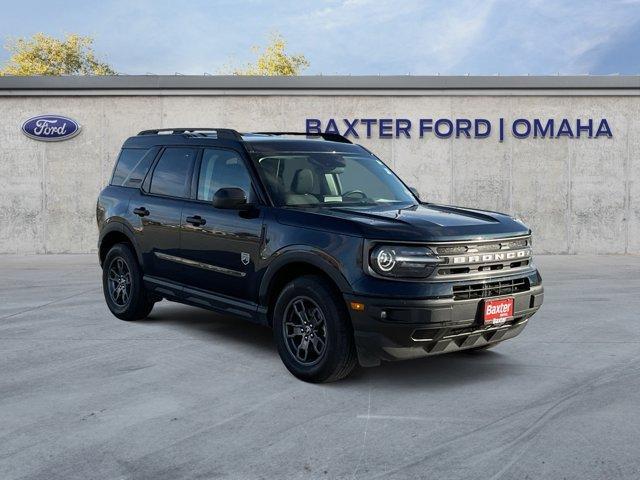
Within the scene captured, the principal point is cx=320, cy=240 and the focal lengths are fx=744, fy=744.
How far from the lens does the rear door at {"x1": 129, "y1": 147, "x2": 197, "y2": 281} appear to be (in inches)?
272

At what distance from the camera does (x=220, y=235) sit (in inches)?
247

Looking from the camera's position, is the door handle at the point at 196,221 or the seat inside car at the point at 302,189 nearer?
the seat inside car at the point at 302,189

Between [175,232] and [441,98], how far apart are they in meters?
10.6

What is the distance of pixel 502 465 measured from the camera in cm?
389

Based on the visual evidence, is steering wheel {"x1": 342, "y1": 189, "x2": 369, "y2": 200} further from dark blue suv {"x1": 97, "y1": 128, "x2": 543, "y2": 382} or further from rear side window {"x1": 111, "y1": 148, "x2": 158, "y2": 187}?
rear side window {"x1": 111, "y1": 148, "x2": 158, "y2": 187}

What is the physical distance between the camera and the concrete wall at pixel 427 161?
16188 millimetres

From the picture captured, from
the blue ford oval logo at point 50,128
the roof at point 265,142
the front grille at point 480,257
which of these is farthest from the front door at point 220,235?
the blue ford oval logo at point 50,128

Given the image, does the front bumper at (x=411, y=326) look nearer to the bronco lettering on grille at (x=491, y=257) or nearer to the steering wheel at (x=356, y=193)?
→ the bronco lettering on grille at (x=491, y=257)

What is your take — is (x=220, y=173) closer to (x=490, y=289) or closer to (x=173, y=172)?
(x=173, y=172)

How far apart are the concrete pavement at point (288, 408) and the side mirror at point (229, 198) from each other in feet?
4.27

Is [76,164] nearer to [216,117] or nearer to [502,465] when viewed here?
[216,117]

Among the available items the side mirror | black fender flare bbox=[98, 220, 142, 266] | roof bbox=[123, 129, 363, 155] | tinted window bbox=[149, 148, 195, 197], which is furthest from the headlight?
black fender flare bbox=[98, 220, 142, 266]

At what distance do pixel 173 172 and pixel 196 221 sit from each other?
84 cm

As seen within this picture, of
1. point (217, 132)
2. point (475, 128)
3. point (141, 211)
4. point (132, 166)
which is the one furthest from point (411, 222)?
point (475, 128)
